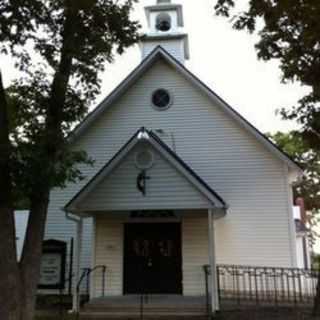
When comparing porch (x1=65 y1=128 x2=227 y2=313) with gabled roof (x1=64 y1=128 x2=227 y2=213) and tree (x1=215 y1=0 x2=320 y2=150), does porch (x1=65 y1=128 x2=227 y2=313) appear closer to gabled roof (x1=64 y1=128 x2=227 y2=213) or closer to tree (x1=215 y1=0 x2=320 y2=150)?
gabled roof (x1=64 y1=128 x2=227 y2=213)

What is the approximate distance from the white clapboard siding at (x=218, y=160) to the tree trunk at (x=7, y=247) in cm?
728

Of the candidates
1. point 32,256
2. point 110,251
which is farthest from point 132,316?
point 32,256

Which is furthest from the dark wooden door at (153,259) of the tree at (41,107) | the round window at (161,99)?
the tree at (41,107)

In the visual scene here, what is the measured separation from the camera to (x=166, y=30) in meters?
18.6

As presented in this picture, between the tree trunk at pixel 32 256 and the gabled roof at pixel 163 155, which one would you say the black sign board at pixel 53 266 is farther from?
the tree trunk at pixel 32 256

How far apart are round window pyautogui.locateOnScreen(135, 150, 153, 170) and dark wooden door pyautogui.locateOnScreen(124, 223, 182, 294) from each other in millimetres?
2978

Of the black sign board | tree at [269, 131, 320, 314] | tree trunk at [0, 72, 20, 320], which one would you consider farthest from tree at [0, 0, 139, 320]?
tree at [269, 131, 320, 314]

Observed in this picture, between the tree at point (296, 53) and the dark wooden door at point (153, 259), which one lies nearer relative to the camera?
the tree at point (296, 53)

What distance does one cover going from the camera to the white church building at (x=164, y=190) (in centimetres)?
1152

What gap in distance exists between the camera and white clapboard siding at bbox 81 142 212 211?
36.6 feet

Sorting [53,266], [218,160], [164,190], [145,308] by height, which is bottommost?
[145,308]

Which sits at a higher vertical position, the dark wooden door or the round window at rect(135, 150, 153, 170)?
the round window at rect(135, 150, 153, 170)

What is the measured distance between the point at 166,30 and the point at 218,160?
7.10 meters

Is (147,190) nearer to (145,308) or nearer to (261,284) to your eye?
(145,308)
